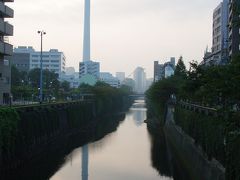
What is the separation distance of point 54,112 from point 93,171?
922 inches

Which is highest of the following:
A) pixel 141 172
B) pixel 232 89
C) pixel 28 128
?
pixel 232 89

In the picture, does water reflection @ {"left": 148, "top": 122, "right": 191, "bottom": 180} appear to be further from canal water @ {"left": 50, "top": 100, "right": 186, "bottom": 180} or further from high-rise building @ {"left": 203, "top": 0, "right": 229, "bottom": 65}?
high-rise building @ {"left": 203, "top": 0, "right": 229, "bottom": 65}

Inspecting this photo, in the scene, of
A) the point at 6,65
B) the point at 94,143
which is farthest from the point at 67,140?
the point at 6,65

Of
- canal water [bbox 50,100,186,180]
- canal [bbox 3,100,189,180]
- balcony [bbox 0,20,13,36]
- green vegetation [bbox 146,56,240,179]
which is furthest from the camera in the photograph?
balcony [bbox 0,20,13,36]

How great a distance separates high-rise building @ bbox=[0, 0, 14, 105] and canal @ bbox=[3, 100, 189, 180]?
32.8 feet

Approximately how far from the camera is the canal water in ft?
118

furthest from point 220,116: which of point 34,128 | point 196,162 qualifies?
point 34,128

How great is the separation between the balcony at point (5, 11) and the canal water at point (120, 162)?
1812 centimetres

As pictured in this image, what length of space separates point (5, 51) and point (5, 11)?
472 cm

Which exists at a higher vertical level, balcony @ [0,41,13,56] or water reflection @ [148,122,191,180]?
balcony @ [0,41,13,56]

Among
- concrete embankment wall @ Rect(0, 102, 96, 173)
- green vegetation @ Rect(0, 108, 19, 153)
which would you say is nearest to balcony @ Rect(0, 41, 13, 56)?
concrete embankment wall @ Rect(0, 102, 96, 173)

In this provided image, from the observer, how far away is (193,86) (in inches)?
1973

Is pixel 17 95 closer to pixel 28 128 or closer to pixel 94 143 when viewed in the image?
pixel 94 143

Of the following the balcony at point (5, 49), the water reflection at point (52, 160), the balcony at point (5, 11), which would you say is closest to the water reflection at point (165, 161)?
the water reflection at point (52, 160)
